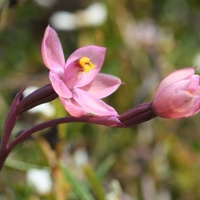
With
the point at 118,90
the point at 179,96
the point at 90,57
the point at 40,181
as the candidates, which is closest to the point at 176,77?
the point at 179,96

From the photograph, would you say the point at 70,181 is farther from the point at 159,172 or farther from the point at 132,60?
the point at 132,60

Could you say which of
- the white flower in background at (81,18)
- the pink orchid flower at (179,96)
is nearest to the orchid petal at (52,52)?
the pink orchid flower at (179,96)

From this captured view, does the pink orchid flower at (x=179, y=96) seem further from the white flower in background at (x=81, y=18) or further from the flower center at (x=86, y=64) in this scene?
the white flower in background at (x=81, y=18)

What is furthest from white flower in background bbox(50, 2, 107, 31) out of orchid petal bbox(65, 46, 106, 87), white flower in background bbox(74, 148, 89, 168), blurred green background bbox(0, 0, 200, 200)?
orchid petal bbox(65, 46, 106, 87)

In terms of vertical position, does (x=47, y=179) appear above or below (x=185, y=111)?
below

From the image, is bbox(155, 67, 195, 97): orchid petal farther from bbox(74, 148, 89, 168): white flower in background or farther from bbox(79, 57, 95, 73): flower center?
bbox(74, 148, 89, 168): white flower in background

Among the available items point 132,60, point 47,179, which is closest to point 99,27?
point 132,60
